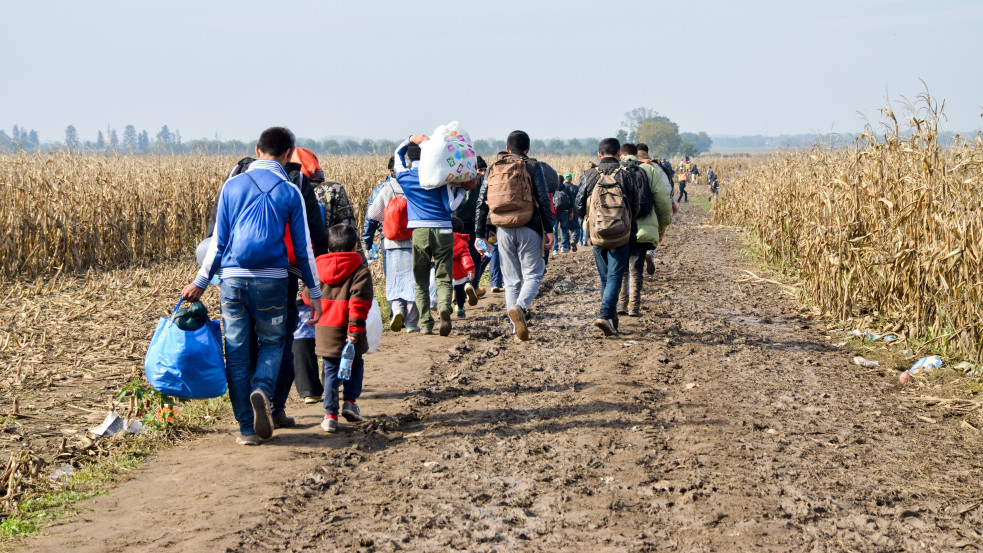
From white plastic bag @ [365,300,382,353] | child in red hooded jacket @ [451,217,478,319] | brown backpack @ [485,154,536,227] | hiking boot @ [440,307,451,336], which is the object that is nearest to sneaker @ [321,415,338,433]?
white plastic bag @ [365,300,382,353]

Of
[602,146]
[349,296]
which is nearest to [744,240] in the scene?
[602,146]

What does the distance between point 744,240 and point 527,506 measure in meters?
17.9

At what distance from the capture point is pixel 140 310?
421 inches

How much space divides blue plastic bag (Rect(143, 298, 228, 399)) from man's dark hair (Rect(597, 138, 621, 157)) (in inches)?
198

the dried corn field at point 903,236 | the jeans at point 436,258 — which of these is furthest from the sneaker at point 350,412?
the dried corn field at point 903,236

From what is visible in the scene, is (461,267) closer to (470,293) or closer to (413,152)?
(470,293)

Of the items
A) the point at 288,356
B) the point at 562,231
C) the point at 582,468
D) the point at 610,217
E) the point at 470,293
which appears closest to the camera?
the point at 582,468

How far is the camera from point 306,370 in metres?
6.73

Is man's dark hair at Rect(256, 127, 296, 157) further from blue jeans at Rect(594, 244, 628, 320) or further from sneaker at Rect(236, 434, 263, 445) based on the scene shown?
blue jeans at Rect(594, 244, 628, 320)

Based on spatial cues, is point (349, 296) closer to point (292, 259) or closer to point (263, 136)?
point (292, 259)

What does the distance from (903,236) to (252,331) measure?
674 cm

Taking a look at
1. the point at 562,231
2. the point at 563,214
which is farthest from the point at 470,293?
the point at 562,231

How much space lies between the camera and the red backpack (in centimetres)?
896

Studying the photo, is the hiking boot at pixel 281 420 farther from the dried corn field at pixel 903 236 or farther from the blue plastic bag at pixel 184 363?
the dried corn field at pixel 903 236
